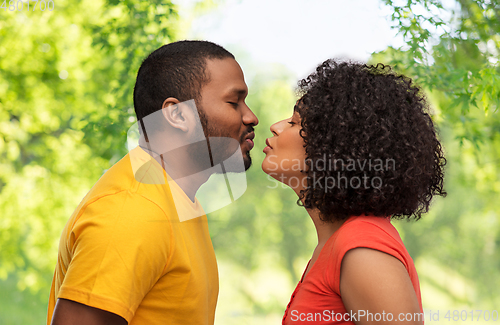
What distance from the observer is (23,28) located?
6402 millimetres

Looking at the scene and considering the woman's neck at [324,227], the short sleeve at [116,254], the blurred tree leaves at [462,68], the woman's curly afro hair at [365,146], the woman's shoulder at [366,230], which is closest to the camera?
the short sleeve at [116,254]

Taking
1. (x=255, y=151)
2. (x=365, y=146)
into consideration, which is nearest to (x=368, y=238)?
(x=365, y=146)

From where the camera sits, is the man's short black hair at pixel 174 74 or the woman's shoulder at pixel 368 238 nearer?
the woman's shoulder at pixel 368 238

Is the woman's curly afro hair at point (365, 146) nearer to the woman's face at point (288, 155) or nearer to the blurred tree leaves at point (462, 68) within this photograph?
the woman's face at point (288, 155)

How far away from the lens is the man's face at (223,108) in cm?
182

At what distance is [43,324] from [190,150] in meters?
10.6

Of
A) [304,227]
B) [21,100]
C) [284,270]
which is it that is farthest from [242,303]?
[21,100]

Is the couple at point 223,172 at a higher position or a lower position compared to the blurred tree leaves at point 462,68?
lower

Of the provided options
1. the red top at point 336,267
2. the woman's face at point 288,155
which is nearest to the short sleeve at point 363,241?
the red top at point 336,267

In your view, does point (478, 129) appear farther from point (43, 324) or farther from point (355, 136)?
point (43, 324)

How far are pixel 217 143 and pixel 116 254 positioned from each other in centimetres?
77

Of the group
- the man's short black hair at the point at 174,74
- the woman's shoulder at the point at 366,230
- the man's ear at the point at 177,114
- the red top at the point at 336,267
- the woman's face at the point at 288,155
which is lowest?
the red top at the point at 336,267

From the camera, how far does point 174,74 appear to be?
181 centimetres

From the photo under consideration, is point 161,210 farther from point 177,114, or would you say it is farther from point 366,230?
point 366,230
